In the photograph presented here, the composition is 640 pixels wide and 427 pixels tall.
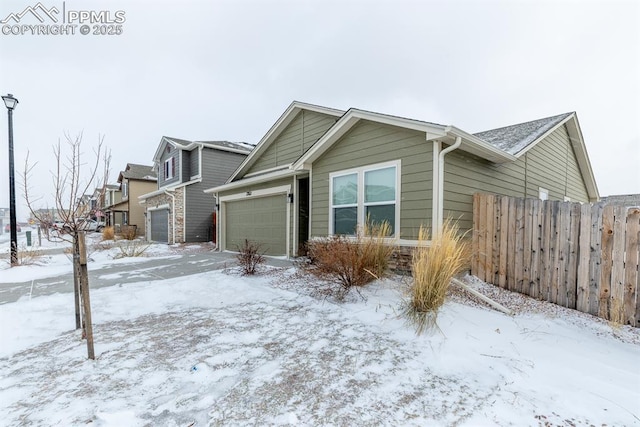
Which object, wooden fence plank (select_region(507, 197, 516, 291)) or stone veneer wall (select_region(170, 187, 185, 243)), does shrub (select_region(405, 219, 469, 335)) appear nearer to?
wooden fence plank (select_region(507, 197, 516, 291))

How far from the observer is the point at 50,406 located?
1.94 meters

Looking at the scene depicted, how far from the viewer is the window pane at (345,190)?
656 cm

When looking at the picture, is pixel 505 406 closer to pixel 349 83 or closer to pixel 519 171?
pixel 519 171

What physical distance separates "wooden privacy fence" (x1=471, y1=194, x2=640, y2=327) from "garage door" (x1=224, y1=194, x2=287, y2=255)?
5.88 meters

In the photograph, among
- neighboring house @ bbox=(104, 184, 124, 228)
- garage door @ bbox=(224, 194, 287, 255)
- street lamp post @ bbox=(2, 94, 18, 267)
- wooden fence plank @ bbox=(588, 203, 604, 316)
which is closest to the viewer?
wooden fence plank @ bbox=(588, 203, 604, 316)

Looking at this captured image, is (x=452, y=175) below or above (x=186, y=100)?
below

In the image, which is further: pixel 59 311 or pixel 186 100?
pixel 186 100

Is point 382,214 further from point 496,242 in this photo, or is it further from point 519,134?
point 519,134

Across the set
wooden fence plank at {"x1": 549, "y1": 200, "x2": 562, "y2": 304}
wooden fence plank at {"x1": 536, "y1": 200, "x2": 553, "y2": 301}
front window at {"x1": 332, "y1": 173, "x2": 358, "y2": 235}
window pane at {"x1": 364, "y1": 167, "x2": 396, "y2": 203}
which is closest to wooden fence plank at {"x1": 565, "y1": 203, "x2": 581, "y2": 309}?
wooden fence plank at {"x1": 549, "y1": 200, "x2": 562, "y2": 304}

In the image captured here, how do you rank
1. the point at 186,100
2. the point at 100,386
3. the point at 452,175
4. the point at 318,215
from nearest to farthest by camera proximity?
the point at 100,386 → the point at 452,175 → the point at 318,215 → the point at 186,100

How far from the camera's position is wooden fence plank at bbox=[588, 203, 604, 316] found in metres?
3.71

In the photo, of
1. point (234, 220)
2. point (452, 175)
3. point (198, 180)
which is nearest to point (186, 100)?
point (198, 180)

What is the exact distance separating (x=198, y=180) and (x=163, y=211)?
3.25 meters

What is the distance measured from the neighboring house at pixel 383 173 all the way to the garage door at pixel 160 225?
544cm
